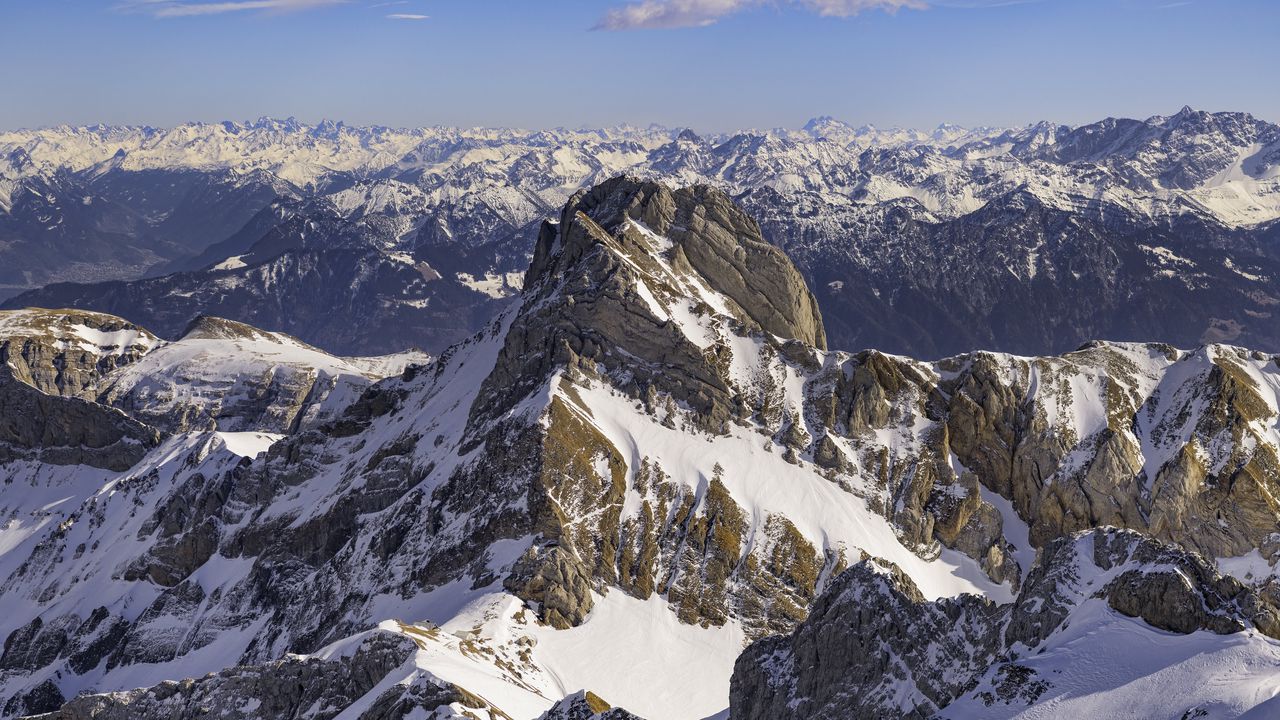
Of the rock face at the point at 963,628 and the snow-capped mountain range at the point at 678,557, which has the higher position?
the rock face at the point at 963,628

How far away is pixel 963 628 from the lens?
99188 mm

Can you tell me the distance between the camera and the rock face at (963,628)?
8425cm

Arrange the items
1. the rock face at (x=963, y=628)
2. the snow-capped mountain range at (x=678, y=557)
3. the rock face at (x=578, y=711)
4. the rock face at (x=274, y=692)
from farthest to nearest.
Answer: the rock face at (x=274, y=692)
the snow-capped mountain range at (x=678, y=557)
the rock face at (x=578, y=711)
the rock face at (x=963, y=628)

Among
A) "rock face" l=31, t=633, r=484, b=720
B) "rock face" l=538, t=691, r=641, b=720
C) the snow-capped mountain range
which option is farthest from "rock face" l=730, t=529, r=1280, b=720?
"rock face" l=31, t=633, r=484, b=720

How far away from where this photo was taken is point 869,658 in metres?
101

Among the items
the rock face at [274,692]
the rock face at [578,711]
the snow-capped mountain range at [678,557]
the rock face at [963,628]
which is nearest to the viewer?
the rock face at [963,628]

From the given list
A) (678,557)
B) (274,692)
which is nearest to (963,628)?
(274,692)

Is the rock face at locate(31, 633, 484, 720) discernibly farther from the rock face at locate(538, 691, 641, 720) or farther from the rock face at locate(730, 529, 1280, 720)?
the rock face at locate(730, 529, 1280, 720)

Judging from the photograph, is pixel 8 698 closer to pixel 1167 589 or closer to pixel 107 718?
pixel 107 718

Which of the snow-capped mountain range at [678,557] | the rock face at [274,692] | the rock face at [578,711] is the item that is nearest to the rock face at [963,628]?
the snow-capped mountain range at [678,557]

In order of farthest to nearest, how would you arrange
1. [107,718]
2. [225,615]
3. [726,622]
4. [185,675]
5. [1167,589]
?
1. [225,615]
2. [185,675]
3. [726,622]
4. [107,718]
5. [1167,589]

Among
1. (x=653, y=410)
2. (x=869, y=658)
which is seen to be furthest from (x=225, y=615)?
(x=869, y=658)

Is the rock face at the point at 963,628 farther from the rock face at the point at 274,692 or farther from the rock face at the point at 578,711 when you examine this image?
the rock face at the point at 274,692

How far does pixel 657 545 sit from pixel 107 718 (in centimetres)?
7379
